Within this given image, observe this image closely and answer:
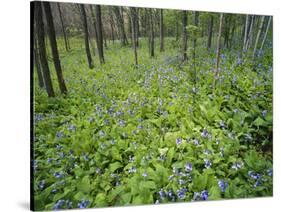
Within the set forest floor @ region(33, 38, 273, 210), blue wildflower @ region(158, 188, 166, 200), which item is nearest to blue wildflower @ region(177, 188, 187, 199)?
forest floor @ region(33, 38, 273, 210)

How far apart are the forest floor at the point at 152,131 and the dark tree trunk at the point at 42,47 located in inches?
3.1

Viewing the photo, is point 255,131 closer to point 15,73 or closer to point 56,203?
point 56,203

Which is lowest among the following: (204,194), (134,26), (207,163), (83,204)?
(204,194)

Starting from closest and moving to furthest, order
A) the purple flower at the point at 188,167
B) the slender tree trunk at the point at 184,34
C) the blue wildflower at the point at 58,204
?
the blue wildflower at the point at 58,204, the purple flower at the point at 188,167, the slender tree trunk at the point at 184,34

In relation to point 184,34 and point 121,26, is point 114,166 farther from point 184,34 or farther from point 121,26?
point 184,34

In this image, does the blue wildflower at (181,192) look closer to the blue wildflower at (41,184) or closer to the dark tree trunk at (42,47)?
the blue wildflower at (41,184)

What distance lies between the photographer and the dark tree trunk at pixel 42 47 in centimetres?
233

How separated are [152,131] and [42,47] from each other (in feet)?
4.22

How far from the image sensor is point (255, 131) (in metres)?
2.81

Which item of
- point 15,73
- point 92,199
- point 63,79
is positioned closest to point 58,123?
point 63,79

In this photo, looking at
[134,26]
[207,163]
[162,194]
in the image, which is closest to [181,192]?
[162,194]

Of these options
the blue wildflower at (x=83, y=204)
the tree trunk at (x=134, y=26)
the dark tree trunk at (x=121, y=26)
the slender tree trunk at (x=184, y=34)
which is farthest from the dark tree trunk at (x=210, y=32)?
the blue wildflower at (x=83, y=204)

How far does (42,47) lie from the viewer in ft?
7.86

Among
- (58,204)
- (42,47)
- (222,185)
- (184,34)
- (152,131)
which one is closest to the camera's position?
(58,204)
